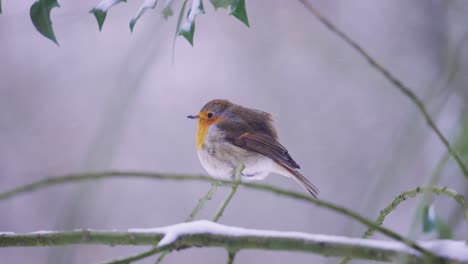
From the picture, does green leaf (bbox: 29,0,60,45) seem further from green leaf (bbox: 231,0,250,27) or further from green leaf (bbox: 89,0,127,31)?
green leaf (bbox: 231,0,250,27)

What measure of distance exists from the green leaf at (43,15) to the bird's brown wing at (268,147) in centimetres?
101

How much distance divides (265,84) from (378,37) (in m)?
0.94

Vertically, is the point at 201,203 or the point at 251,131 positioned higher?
the point at 251,131

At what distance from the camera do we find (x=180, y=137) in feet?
11.3

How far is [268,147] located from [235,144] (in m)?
0.13

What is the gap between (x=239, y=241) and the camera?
2.52 feet

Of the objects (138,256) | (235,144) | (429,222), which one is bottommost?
(138,256)

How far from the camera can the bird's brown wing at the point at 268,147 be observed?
189 centimetres

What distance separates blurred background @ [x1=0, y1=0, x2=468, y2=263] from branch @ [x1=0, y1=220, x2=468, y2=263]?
2068 mm

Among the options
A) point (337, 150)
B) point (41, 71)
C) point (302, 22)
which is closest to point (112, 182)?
point (41, 71)

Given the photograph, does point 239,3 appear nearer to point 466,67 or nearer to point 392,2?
point 466,67

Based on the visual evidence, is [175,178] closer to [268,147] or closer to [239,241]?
[239,241]

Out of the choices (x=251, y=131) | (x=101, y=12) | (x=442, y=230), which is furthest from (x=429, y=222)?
(x=251, y=131)

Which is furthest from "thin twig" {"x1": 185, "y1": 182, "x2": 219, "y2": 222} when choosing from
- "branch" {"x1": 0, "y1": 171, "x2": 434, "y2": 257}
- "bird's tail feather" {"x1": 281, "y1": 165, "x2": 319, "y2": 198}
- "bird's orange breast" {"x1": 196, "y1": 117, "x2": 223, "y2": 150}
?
"bird's orange breast" {"x1": 196, "y1": 117, "x2": 223, "y2": 150}
